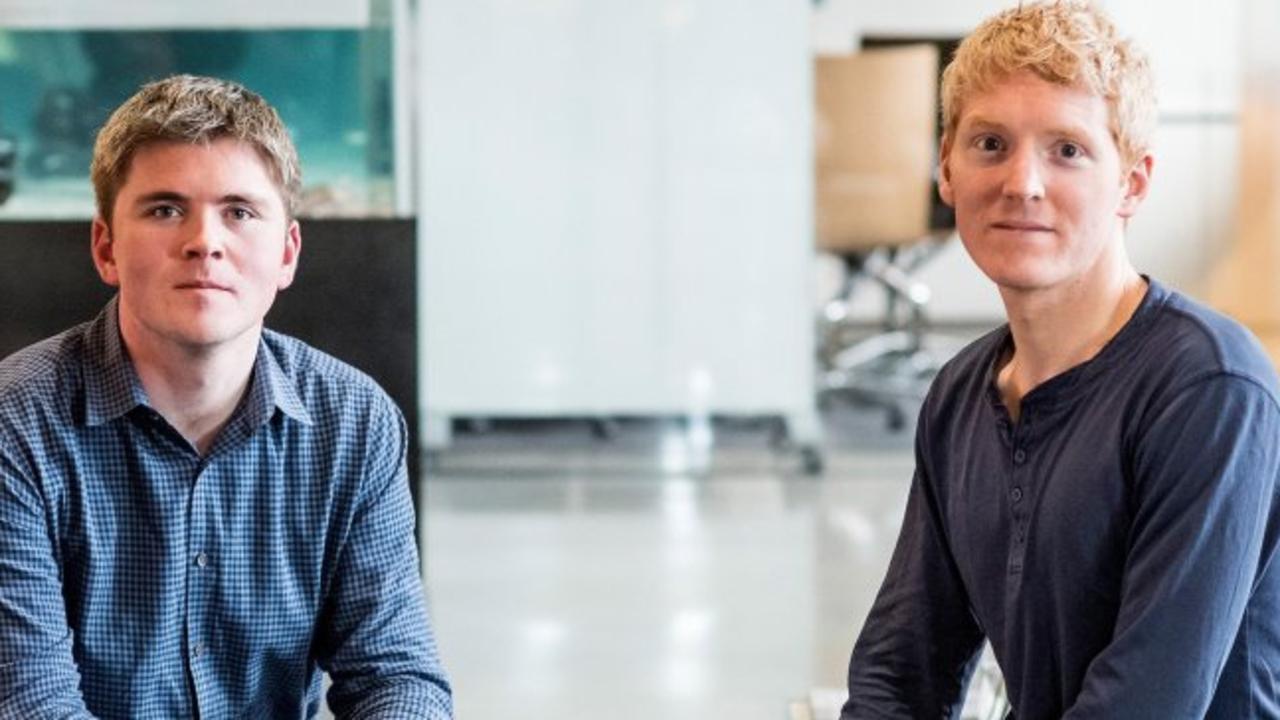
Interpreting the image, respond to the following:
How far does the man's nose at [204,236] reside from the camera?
136 cm

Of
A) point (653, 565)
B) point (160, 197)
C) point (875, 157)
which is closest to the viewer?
point (160, 197)

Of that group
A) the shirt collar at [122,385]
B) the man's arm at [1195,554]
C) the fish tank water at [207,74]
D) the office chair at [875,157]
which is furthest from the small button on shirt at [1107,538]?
the office chair at [875,157]

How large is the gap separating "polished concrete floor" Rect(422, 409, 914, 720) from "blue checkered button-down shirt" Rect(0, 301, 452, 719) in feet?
3.47

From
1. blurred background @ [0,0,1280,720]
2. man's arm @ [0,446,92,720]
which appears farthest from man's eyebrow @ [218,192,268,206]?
blurred background @ [0,0,1280,720]

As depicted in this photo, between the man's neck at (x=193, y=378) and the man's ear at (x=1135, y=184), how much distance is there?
2.19 feet

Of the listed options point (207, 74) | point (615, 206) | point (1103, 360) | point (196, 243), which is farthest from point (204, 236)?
point (615, 206)

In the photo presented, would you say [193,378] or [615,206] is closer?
[193,378]

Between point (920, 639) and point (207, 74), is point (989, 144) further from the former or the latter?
point (207, 74)

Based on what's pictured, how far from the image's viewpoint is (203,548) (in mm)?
1412

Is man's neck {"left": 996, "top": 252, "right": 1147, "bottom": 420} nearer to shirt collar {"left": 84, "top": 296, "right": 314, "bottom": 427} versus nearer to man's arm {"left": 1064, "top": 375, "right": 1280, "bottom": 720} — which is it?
man's arm {"left": 1064, "top": 375, "right": 1280, "bottom": 720}

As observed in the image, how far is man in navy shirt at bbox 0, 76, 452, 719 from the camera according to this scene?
1.36 meters

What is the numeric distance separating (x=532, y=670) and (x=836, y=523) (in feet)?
4.35

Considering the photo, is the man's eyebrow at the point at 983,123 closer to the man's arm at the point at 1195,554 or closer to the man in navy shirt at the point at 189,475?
the man's arm at the point at 1195,554

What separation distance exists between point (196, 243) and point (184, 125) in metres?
0.10
